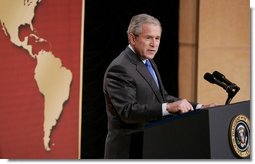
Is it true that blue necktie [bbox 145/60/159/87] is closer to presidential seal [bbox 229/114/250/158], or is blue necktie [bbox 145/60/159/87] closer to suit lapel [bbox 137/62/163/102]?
suit lapel [bbox 137/62/163/102]

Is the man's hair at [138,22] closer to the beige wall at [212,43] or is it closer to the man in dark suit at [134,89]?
the man in dark suit at [134,89]

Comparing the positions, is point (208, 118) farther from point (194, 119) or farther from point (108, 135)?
point (108, 135)

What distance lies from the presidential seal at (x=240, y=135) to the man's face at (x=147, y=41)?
58 centimetres

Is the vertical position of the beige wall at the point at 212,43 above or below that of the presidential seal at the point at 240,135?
above

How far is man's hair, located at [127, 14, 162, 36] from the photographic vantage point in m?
2.22

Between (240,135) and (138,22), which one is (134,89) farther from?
(240,135)

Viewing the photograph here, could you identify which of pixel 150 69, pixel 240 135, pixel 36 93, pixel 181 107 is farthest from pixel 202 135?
pixel 36 93

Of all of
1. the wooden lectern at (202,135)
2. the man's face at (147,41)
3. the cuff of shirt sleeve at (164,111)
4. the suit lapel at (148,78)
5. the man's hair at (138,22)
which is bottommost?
the wooden lectern at (202,135)

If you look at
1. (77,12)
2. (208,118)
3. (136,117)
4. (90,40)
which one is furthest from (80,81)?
(208,118)

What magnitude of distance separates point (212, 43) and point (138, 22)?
0.43 m

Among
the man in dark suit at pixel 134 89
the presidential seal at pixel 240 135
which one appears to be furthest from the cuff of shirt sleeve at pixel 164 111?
the presidential seal at pixel 240 135

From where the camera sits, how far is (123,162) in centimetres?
222

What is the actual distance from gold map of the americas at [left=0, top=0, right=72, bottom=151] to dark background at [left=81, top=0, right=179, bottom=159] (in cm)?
14

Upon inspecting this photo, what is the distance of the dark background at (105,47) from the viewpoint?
2.32m
